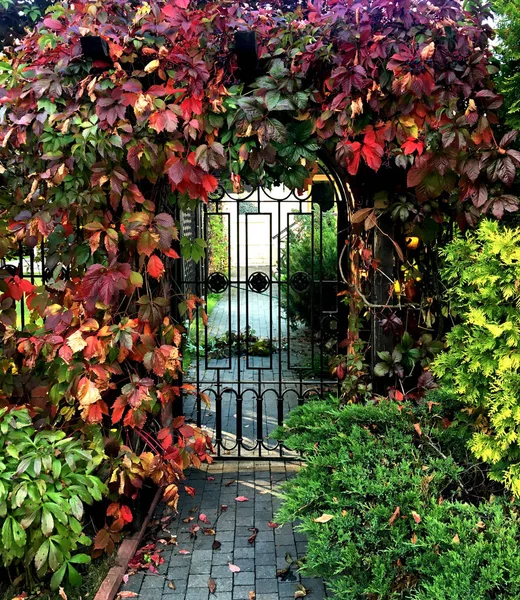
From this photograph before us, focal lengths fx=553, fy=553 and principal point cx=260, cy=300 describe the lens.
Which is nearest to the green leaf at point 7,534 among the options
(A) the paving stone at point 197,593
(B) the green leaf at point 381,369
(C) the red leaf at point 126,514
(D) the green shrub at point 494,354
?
(C) the red leaf at point 126,514

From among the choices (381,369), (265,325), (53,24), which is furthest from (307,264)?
(53,24)

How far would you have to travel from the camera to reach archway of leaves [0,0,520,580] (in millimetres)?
2799

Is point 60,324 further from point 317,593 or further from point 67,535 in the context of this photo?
point 317,593

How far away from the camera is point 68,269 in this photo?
325 cm

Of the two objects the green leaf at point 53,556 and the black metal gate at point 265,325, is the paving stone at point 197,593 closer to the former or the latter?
the green leaf at point 53,556

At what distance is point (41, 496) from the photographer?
249 cm

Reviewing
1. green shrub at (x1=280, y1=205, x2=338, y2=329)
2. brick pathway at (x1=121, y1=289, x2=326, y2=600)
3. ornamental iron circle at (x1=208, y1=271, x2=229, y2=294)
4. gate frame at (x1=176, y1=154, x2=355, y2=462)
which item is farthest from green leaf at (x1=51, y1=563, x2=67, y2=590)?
green shrub at (x1=280, y1=205, x2=338, y2=329)

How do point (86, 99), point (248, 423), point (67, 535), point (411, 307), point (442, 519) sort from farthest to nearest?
point (248, 423) → point (411, 307) → point (86, 99) → point (67, 535) → point (442, 519)

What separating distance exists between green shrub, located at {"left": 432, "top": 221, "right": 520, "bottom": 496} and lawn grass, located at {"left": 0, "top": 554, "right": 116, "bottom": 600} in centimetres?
204

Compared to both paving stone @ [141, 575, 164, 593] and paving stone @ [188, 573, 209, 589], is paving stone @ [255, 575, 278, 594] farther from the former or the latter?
paving stone @ [141, 575, 164, 593]

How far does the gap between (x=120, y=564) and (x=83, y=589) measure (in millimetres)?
226

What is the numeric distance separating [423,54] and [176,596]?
3.01m

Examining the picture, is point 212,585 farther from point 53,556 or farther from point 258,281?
point 258,281

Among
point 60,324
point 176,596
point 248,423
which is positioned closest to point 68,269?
point 60,324
